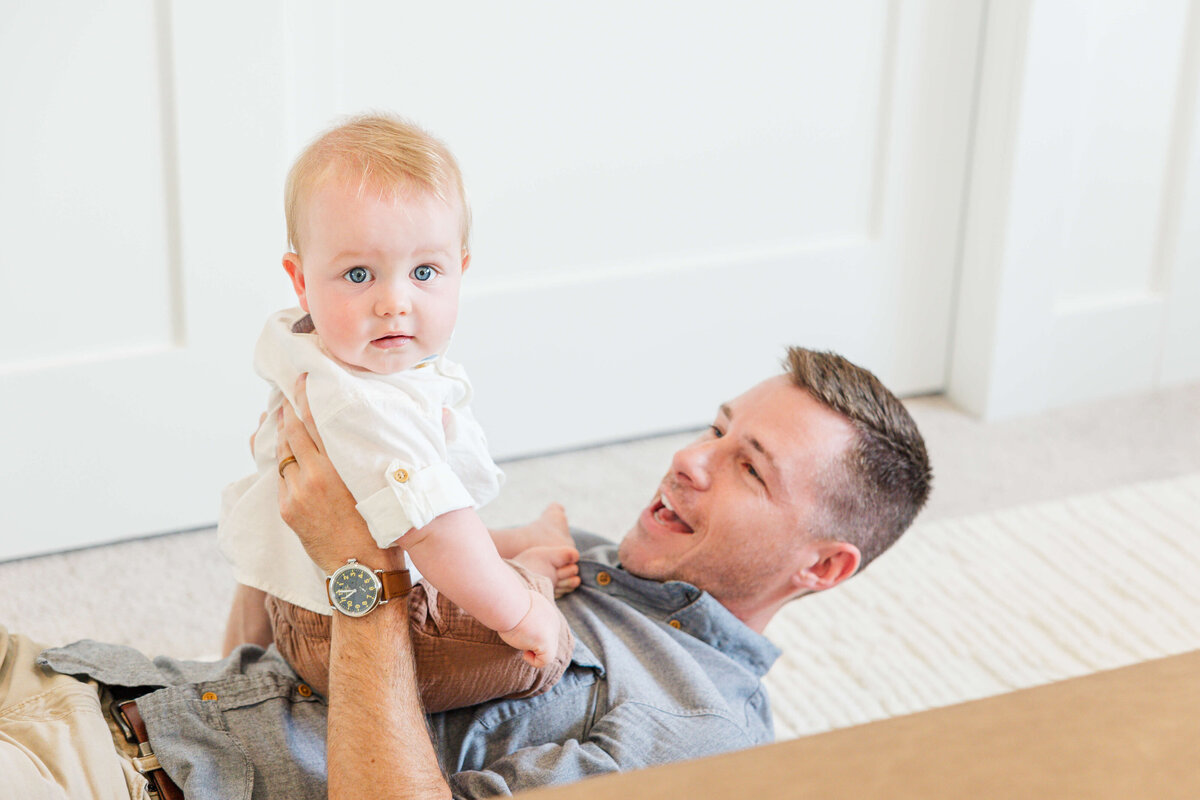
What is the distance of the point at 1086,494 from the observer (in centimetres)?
232

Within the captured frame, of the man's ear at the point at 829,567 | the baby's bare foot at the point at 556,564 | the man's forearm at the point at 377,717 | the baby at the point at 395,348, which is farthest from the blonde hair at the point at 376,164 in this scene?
the man's ear at the point at 829,567

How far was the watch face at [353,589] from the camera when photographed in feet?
3.51

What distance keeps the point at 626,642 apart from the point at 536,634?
23 centimetres

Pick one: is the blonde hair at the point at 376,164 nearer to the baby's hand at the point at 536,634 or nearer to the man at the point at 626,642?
the man at the point at 626,642

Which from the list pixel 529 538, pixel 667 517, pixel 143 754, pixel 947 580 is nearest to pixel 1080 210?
pixel 947 580

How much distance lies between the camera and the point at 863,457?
137 cm

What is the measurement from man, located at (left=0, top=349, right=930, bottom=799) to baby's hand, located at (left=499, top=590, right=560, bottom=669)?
0.29 ft

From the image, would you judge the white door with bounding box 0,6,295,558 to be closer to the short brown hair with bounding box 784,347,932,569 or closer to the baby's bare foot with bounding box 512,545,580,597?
the baby's bare foot with bounding box 512,545,580,597

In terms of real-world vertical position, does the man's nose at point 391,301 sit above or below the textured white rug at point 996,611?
above

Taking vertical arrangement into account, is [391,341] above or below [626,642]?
above

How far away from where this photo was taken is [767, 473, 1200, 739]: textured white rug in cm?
183

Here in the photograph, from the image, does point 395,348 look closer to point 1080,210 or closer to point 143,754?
point 143,754

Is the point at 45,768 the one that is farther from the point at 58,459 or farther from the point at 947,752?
the point at 58,459

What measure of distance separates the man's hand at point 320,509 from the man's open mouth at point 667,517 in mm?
385
